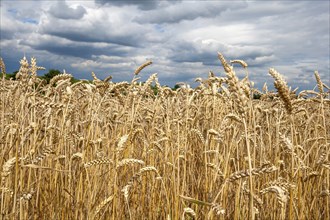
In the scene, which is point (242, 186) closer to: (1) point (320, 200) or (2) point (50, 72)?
(1) point (320, 200)

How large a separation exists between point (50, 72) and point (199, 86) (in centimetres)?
1182

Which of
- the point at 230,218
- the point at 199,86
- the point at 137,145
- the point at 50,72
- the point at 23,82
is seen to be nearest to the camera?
the point at 23,82

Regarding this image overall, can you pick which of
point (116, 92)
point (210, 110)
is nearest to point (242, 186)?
point (116, 92)

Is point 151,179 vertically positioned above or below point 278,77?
below

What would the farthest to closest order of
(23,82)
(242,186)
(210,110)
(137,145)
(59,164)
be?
1. (210,110)
2. (137,145)
3. (59,164)
4. (23,82)
5. (242,186)

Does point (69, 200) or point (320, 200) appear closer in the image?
point (69, 200)

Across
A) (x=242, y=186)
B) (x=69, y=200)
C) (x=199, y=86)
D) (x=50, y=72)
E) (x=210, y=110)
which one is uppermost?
(x=50, y=72)

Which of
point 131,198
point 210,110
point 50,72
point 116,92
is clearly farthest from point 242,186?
point 50,72

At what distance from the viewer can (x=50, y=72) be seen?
15.9 metres

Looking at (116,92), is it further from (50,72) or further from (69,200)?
(50,72)

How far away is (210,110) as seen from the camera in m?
5.16

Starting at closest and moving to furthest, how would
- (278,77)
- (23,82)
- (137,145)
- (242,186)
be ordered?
1. (278,77)
2. (242,186)
3. (23,82)
4. (137,145)

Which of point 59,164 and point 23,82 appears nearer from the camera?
point 23,82

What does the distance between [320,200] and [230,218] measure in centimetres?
90
